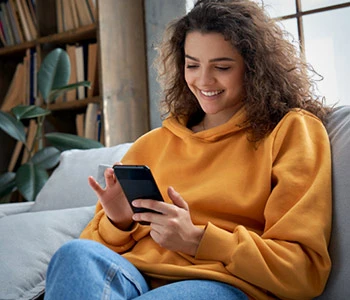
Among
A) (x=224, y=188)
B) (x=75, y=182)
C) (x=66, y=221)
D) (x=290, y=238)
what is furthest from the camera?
(x=75, y=182)

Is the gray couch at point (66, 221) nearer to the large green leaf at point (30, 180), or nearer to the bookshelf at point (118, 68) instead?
the large green leaf at point (30, 180)

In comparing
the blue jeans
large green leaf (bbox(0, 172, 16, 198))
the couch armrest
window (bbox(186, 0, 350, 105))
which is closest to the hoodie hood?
the blue jeans

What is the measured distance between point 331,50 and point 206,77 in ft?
4.42

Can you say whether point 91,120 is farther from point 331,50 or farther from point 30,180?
point 331,50

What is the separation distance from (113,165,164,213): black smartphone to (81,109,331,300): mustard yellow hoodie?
0.14 m

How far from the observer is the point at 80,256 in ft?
3.07

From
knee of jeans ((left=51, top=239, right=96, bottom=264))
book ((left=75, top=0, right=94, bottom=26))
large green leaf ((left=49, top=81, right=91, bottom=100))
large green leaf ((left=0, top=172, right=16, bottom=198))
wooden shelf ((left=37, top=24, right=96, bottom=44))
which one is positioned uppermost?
book ((left=75, top=0, right=94, bottom=26))

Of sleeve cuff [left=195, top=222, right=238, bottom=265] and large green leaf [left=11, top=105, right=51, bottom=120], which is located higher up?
large green leaf [left=11, top=105, right=51, bottom=120]

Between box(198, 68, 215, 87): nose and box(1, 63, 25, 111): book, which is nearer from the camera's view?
Result: box(198, 68, 215, 87): nose

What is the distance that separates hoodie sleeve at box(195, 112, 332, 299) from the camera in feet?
3.33

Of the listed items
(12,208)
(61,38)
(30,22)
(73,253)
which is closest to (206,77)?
(73,253)

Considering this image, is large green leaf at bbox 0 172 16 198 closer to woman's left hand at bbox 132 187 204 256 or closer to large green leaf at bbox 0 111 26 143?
large green leaf at bbox 0 111 26 143

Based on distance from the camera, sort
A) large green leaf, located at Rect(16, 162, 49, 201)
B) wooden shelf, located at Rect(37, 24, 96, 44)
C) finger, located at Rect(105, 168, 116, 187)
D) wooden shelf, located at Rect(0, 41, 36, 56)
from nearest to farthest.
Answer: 1. finger, located at Rect(105, 168, 116, 187)
2. large green leaf, located at Rect(16, 162, 49, 201)
3. wooden shelf, located at Rect(37, 24, 96, 44)
4. wooden shelf, located at Rect(0, 41, 36, 56)

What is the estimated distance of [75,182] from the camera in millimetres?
1814
